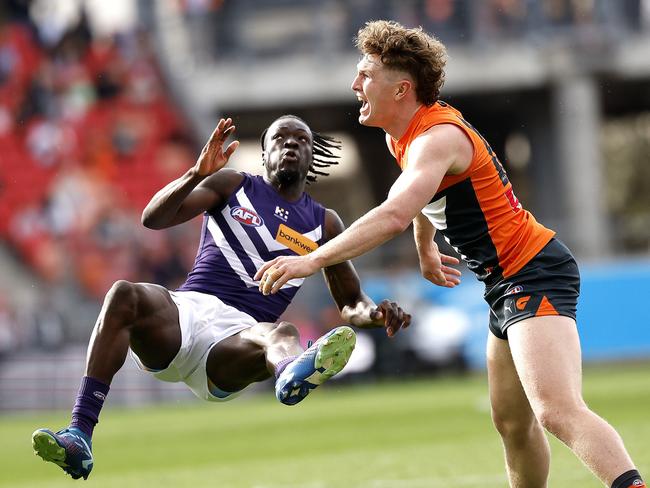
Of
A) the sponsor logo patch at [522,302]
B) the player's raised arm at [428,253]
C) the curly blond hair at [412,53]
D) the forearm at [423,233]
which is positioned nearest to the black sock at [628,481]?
the sponsor logo patch at [522,302]

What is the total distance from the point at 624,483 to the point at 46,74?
20.3 meters

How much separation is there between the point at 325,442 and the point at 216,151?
7682 mm

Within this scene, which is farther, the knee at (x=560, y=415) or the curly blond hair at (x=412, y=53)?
the curly blond hair at (x=412, y=53)

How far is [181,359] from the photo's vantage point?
6820 millimetres

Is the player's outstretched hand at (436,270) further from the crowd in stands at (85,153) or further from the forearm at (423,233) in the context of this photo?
the crowd in stands at (85,153)

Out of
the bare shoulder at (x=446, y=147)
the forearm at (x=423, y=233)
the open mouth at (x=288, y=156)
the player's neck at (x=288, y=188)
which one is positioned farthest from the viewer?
the player's neck at (x=288, y=188)

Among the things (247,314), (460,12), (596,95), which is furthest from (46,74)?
(247,314)

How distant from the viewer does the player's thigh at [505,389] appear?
245 inches

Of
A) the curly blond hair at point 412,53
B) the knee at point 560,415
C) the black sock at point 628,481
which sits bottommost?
the black sock at point 628,481

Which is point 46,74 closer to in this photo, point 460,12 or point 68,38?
point 68,38

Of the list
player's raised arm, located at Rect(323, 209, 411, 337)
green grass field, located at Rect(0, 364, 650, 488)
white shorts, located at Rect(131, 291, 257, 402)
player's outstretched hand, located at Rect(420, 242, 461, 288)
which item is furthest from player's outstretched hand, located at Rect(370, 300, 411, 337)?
green grass field, located at Rect(0, 364, 650, 488)

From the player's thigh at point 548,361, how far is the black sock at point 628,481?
1.22 ft

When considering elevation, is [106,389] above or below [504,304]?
below

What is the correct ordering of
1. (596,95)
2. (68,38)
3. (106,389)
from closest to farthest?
1. (106,389)
2. (68,38)
3. (596,95)
